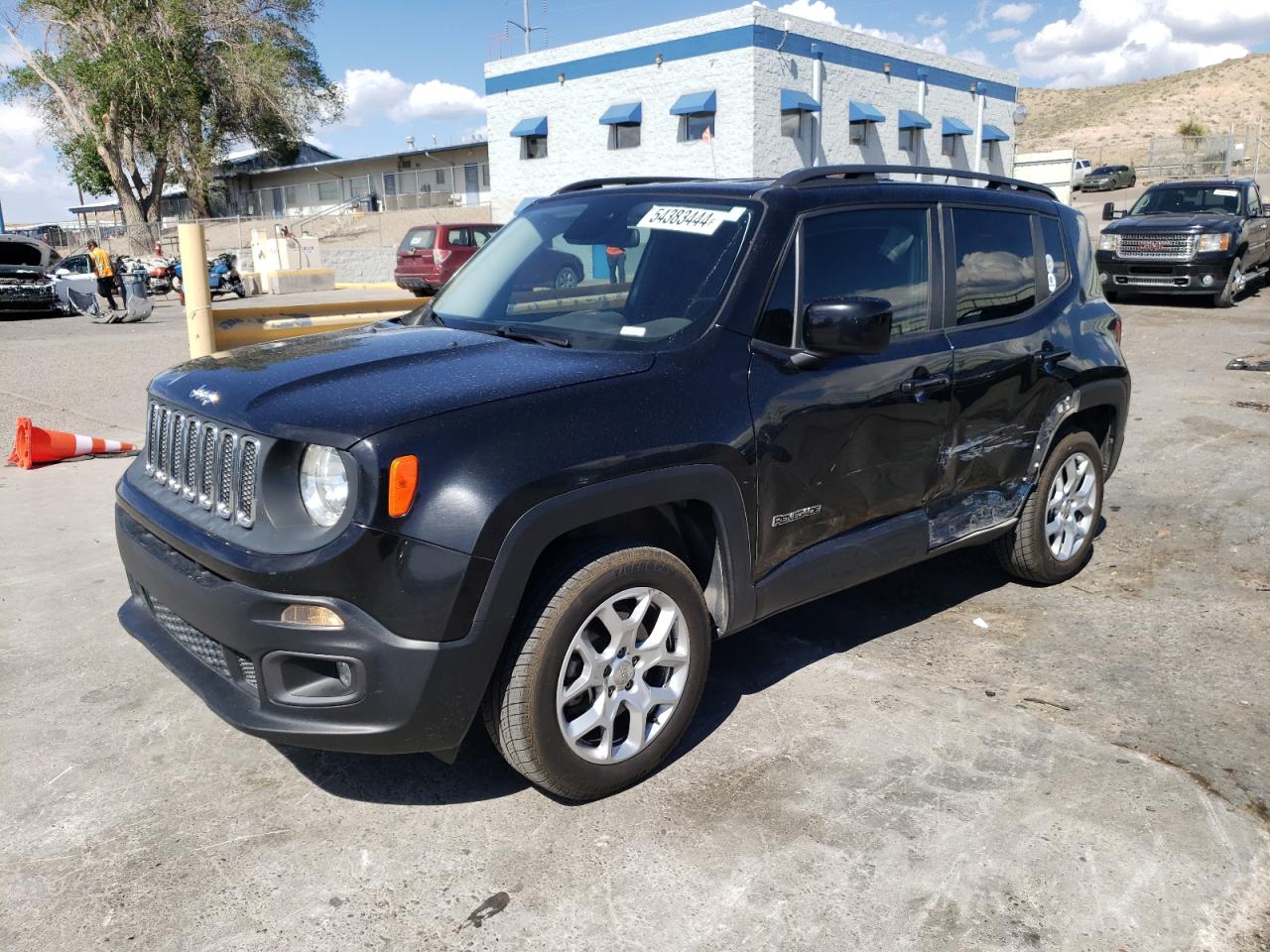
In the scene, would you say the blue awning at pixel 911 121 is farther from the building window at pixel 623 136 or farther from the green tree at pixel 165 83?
the green tree at pixel 165 83

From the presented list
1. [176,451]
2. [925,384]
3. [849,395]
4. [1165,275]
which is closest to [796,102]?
[1165,275]

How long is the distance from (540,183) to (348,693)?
31.4 meters

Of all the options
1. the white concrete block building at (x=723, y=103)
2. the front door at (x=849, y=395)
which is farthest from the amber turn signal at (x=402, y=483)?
the white concrete block building at (x=723, y=103)

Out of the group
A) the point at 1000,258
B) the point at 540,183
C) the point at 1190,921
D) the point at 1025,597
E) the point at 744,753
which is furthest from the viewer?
the point at 540,183

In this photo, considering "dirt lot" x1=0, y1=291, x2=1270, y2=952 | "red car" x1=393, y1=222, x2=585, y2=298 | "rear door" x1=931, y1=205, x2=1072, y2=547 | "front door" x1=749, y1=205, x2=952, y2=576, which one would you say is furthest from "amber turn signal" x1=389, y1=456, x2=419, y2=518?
"red car" x1=393, y1=222, x2=585, y2=298

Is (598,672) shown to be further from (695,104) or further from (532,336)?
(695,104)

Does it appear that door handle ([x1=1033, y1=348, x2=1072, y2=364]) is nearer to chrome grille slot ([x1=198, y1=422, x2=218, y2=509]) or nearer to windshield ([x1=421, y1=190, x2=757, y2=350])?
windshield ([x1=421, y1=190, x2=757, y2=350])

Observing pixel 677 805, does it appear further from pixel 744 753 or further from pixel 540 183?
pixel 540 183

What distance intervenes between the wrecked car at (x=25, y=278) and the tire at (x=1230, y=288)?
2223cm

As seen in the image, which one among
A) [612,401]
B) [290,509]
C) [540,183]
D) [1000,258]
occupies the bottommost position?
[290,509]

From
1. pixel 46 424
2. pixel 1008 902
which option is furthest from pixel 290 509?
pixel 46 424

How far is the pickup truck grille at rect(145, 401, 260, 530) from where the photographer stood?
2895 millimetres

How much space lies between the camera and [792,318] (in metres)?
3.53

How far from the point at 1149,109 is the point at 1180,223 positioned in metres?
83.4
